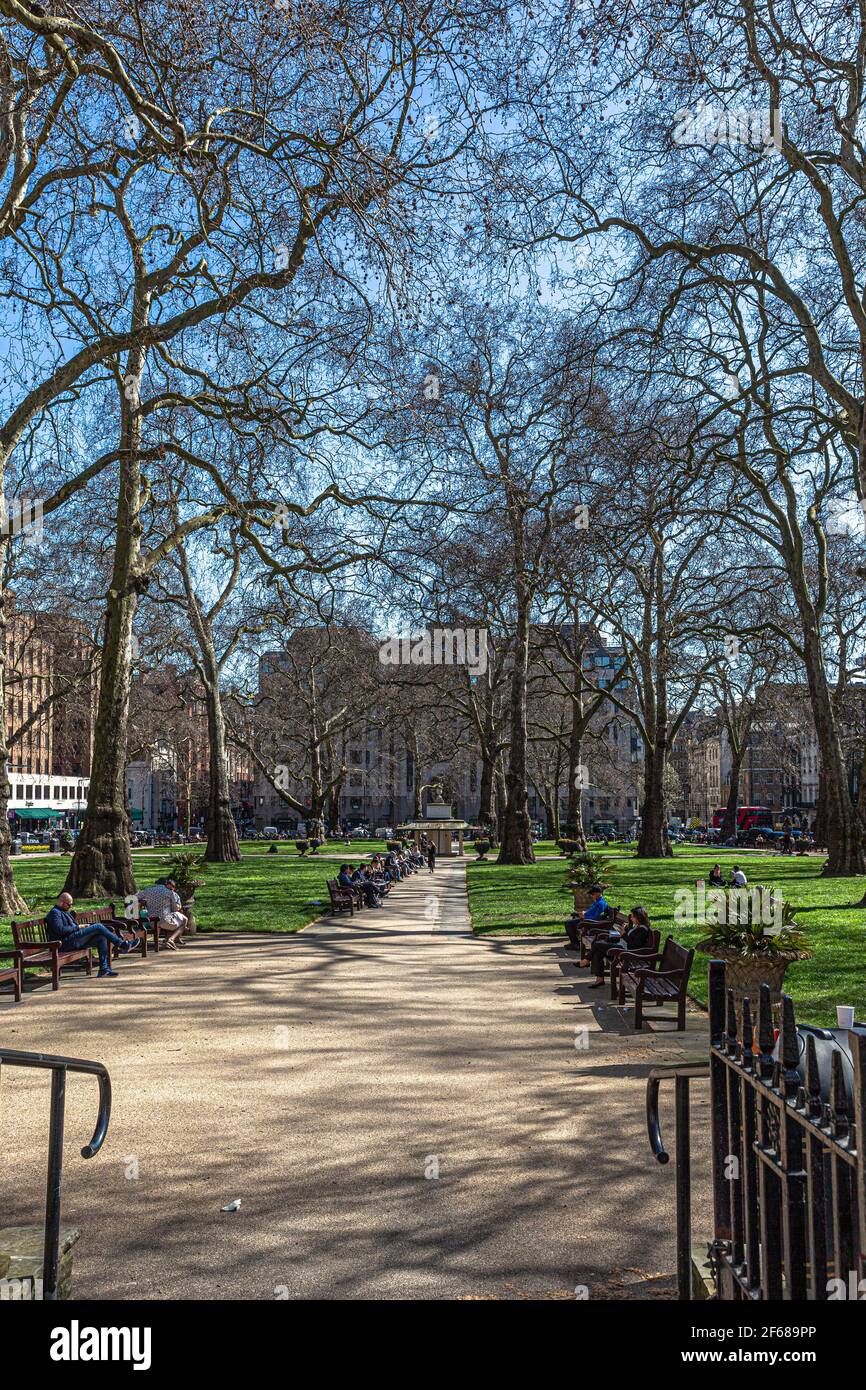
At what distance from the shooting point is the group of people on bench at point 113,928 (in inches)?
575

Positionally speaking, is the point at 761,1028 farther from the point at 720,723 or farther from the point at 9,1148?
the point at 720,723

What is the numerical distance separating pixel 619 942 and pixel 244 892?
52.3 ft

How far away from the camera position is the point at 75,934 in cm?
1472

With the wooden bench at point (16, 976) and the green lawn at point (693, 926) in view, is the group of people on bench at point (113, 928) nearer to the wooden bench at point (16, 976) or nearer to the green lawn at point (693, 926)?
the wooden bench at point (16, 976)

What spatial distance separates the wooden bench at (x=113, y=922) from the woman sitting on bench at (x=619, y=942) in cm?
675

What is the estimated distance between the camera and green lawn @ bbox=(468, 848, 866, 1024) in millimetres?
13141

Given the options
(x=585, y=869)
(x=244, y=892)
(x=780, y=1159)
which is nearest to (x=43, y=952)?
(x=780, y=1159)

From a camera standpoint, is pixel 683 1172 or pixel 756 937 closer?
pixel 683 1172

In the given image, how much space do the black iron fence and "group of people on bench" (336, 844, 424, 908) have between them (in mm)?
20530

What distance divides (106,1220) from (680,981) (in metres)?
7.07

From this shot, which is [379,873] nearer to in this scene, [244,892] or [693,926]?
[244,892]

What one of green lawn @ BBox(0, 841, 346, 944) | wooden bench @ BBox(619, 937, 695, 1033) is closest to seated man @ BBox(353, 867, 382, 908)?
green lawn @ BBox(0, 841, 346, 944)
